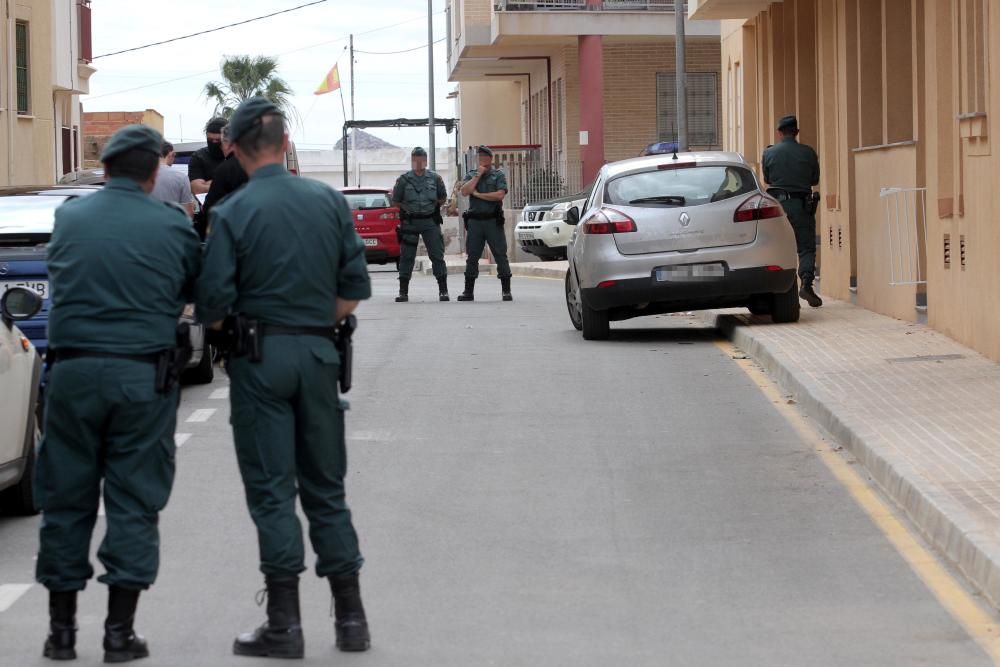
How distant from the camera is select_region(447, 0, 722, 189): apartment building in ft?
129

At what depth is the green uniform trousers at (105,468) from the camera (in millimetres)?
5902

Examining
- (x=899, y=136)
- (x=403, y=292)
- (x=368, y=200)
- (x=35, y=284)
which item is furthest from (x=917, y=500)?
(x=368, y=200)

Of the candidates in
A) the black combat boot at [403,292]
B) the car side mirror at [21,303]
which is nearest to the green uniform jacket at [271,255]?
the car side mirror at [21,303]

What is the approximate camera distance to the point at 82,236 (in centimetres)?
593

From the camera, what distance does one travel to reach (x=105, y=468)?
6.02 meters

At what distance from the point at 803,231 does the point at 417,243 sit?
5759 millimetres

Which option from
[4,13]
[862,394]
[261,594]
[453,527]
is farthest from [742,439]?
[4,13]

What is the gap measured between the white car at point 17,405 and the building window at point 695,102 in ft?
112

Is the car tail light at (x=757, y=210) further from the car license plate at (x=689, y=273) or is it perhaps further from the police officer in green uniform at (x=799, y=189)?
the police officer in green uniform at (x=799, y=189)

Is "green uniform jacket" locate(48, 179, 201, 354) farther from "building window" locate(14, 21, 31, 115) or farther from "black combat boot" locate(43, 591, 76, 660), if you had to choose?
"building window" locate(14, 21, 31, 115)

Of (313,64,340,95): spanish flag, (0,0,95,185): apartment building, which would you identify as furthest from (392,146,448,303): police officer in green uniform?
(313,64,340,95): spanish flag

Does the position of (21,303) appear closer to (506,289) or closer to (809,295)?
(809,295)

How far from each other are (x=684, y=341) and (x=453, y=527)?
8844 mm

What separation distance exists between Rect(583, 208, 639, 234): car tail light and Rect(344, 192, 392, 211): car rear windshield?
1872 cm
